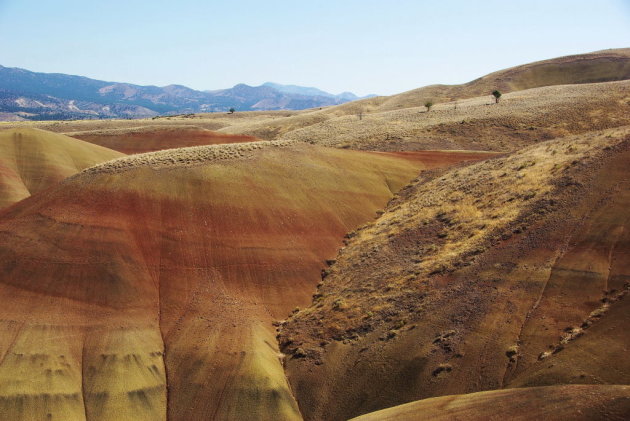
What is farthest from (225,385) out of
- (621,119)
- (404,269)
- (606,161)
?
(621,119)

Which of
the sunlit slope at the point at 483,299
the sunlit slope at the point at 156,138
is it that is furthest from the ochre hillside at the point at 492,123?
the sunlit slope at the point at 483,299

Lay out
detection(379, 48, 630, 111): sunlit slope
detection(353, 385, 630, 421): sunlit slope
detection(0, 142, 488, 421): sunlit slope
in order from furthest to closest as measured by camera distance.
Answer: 1. detection(379, 48, 630, 111): sunlit slope
2. detection(0, 142, 488, 421): sunlit slope
3. detection(353, 385, 630, 421): sunlit slope

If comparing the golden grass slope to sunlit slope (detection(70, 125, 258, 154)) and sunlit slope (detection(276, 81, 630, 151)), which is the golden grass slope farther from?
sunlit slope (detection(70, 125, 258, 154))

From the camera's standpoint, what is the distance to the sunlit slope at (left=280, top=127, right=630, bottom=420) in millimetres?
20562

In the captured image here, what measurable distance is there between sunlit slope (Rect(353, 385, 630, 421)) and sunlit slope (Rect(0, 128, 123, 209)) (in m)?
54.8

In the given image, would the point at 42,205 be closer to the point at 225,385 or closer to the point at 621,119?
the point at 225,385

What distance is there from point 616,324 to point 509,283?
5.51 metres

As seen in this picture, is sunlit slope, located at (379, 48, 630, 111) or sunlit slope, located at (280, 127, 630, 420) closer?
sunlit slope, located at (280, 127, 630, 420)

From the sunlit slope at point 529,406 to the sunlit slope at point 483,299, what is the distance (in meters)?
0.92

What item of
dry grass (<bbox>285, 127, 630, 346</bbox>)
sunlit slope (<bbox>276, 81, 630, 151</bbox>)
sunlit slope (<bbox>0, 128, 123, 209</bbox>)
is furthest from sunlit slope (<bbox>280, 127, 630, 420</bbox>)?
sunlit slope (<bbox>0, 128, 123, 209</bbox>)

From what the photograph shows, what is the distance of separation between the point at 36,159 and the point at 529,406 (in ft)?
220

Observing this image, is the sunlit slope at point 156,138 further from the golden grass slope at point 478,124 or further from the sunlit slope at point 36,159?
the sunlit slope at point 36,159

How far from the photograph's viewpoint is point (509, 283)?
24828 millimetres

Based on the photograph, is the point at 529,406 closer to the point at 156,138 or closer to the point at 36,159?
the point at 36,159
